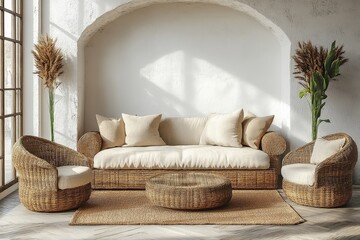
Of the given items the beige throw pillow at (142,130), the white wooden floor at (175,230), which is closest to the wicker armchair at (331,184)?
the white wooden floor at (175,230)

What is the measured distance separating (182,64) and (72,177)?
9.01 ft

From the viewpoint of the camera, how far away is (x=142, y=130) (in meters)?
6.50

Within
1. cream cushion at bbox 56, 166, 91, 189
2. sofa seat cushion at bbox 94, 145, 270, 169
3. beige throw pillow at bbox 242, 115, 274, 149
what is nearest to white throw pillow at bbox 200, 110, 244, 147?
beige throw pillow at bbox 242, 115, 274, 149

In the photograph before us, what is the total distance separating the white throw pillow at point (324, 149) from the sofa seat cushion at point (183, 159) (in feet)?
2.11

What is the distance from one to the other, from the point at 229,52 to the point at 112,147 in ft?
6.77

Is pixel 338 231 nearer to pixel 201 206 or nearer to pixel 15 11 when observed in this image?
pixel 201 206

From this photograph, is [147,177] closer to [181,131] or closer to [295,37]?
[181,131]

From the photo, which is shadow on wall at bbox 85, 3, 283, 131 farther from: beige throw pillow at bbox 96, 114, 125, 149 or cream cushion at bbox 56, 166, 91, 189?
cream cushion at bbox 56, 166, 91, 189

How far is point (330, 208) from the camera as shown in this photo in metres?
5.18

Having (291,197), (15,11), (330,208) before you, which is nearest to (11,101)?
(15,11)

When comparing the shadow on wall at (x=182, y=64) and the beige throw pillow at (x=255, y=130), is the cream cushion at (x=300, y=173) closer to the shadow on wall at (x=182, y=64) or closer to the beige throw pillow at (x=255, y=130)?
Answer: the beige throw pillow at (x=255, y=130)

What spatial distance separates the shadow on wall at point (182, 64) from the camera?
705 centimetres

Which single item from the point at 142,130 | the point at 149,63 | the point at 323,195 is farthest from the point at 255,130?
the point at 149,63

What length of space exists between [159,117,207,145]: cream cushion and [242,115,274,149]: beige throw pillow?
650mm
